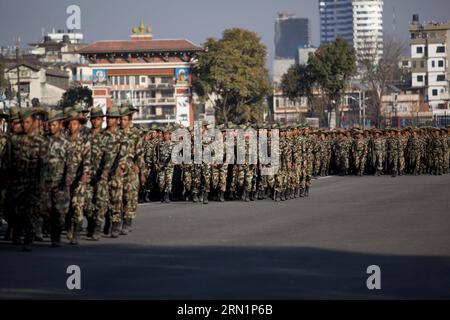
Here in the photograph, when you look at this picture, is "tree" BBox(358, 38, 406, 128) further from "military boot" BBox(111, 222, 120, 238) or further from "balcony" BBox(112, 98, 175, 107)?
"military boot" BBox(111, 222, 120, 238)

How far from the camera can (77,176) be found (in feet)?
59.3

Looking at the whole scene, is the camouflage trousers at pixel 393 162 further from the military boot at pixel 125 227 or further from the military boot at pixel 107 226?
the military boot at pixel 107 226

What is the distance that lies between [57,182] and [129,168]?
1.91 m

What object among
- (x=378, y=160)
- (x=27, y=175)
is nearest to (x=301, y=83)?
(x=378, y=160)

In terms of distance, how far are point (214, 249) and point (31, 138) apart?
3433mm

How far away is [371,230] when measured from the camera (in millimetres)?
19922

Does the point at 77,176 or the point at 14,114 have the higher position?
the point at 14,114

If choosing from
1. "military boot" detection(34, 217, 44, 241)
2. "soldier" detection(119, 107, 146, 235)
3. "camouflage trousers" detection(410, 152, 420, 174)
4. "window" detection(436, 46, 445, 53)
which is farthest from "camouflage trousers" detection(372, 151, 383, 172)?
"window" detection(436, 46, 445, 53)

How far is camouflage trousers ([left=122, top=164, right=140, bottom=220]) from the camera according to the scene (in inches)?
755

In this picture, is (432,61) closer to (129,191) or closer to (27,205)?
(129,191)

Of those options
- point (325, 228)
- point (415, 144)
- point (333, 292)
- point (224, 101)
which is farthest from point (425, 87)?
point (333, 292)

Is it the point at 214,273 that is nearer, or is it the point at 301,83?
the point at 214,273

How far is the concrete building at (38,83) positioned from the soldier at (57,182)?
83787 mm
